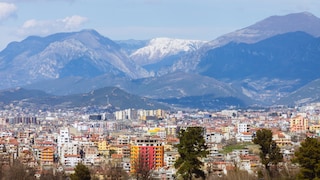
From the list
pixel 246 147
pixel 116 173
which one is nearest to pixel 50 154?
pixel 246 147

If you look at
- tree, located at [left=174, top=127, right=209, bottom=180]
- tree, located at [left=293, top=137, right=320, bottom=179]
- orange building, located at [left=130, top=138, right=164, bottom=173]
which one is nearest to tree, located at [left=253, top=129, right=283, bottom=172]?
tree, located at [left=174, top=127, right=209, bottom=180]

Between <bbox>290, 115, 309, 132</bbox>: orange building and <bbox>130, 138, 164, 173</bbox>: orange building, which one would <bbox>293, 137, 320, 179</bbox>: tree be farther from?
<bbox>290, 115, 309, 132</bbox>: orange building

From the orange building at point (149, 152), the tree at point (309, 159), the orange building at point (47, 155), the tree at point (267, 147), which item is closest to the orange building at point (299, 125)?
the orange building at point (47, 155)

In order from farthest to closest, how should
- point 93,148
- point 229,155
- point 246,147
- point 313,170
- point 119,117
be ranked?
point 119,117, point 93,148, point 246,147, point 229,155, point 313,170

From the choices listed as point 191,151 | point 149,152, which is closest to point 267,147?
point 191,151

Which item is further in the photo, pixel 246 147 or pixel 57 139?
pixel 57 139

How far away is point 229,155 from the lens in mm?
68562

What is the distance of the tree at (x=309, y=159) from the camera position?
28859 millimetres

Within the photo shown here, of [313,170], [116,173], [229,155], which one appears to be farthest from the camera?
[229,155]

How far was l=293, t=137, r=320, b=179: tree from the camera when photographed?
28859mm

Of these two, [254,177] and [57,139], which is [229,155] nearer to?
[254,177]

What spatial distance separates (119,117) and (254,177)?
135770mm

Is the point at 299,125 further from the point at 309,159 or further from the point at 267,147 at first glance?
the point at 309,159

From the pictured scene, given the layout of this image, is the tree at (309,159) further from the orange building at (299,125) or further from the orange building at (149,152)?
the orange building at (299,125)
